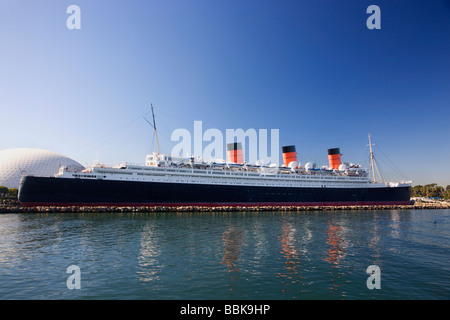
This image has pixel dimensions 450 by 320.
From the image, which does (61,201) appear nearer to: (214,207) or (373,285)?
(214,207)

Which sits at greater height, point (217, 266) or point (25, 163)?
point (25, 163)

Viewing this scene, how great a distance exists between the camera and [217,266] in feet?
42.1

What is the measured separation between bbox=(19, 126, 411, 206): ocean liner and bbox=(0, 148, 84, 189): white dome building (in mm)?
39809

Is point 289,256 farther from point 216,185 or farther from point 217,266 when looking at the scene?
point 216,185

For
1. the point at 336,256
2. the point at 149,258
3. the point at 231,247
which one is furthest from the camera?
the point at 231,247

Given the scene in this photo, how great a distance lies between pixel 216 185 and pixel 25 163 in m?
75.8

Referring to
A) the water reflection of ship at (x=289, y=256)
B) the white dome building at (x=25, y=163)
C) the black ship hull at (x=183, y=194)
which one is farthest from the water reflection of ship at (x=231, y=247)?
the white dome building at (x=25, y=163)

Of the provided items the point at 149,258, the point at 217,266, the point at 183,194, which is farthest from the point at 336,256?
the point at 183,194

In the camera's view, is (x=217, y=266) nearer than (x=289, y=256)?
Yes

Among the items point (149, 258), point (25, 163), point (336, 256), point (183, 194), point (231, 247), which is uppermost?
point (25, 163)

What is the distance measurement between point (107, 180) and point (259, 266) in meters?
37.8

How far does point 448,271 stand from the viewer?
12.9m
